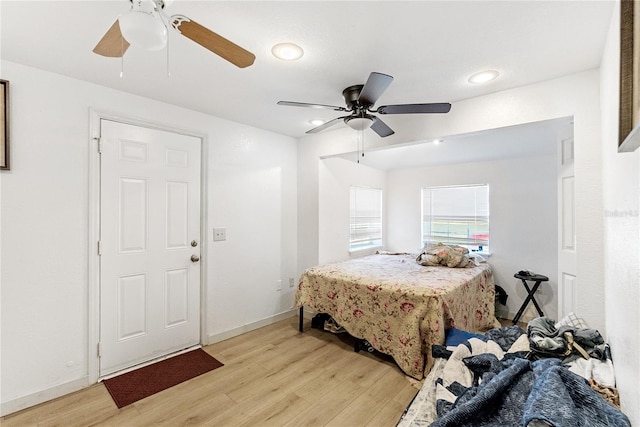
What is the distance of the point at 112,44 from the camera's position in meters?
1.36

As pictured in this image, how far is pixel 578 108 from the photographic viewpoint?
6.80 ft

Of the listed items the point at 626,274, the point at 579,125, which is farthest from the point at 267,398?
the point at 579,125

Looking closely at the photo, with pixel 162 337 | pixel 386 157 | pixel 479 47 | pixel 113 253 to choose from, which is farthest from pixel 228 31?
pixel 386 157

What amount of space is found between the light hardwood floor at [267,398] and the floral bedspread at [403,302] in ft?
0.80

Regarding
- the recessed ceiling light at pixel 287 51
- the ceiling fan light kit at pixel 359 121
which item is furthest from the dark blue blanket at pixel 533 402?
the recessed ceiling light at pixel 287 51

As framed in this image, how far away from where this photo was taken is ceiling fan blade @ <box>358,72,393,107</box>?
5.65ft

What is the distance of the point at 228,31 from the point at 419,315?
2.44 metres

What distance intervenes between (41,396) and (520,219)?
5.27 m

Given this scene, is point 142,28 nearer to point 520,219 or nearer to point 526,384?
point 526,384

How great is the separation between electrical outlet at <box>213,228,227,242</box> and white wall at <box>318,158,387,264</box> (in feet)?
3.94

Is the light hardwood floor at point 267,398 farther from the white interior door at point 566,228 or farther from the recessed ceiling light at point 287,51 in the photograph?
the recessed ceiling light at point 287,51

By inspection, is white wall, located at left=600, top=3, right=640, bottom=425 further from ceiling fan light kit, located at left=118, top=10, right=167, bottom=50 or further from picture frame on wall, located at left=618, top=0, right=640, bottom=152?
ceiling fan light kit, located at left=118, top=10, right=167, bottom=50

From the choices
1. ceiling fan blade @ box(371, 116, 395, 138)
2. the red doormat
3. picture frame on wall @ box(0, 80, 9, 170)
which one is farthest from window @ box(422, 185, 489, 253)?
picture frame on wall @ box(0, 80, 9, 170)

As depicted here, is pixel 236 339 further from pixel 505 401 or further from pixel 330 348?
pixel 505 401
